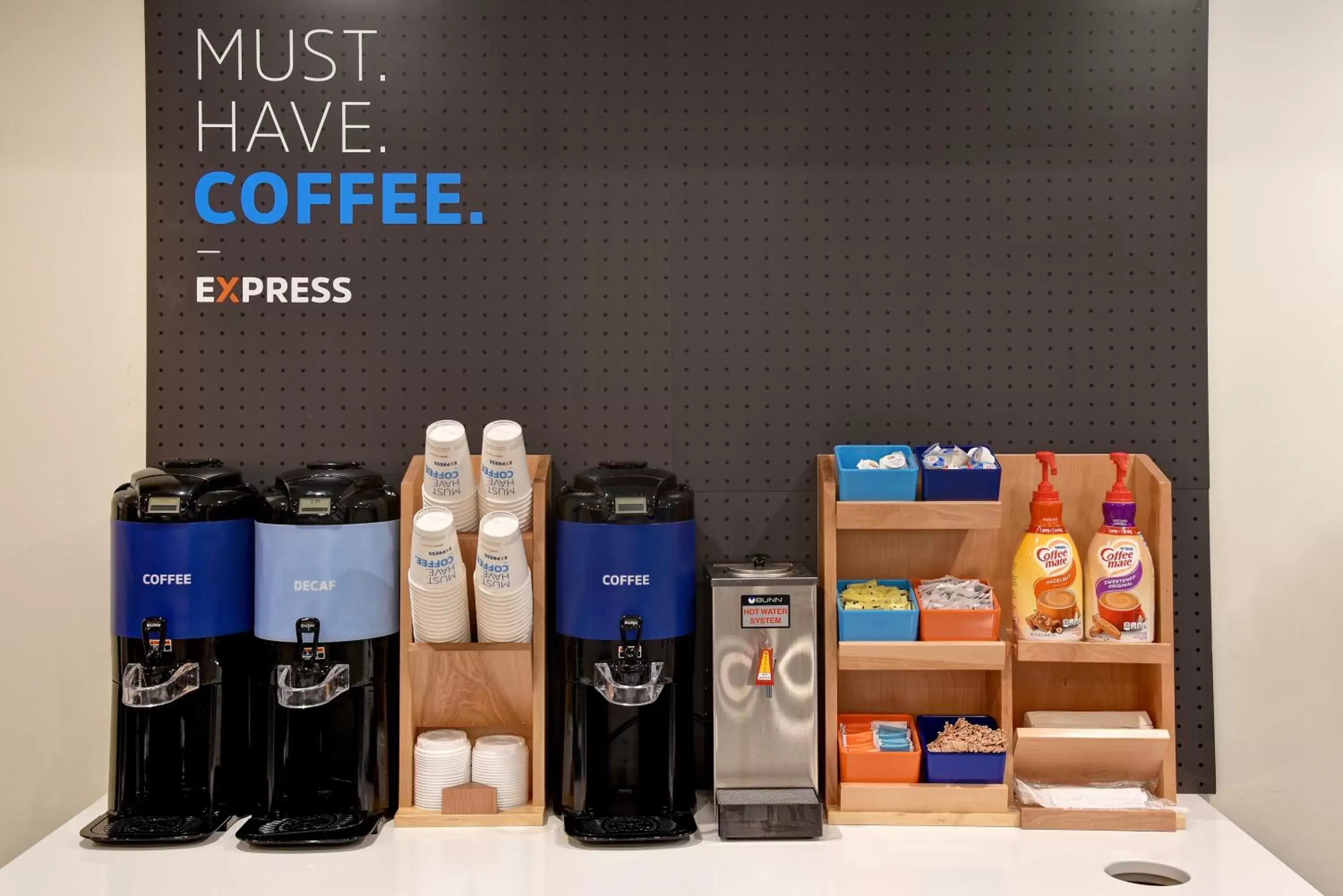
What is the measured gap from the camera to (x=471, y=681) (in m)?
2.14

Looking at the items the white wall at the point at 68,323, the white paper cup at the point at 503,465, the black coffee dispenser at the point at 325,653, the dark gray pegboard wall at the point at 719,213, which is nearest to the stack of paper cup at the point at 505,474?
the white paper cup at the point at 503,465

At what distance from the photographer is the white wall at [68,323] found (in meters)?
2.39

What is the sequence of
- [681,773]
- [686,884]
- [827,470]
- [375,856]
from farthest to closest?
[827,470] < [681,773] < [375,856] < [686,884]

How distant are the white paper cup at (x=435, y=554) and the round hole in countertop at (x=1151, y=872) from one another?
4.37 feet

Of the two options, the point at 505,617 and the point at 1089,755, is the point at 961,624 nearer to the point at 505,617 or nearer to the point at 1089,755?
the point at 1089,755

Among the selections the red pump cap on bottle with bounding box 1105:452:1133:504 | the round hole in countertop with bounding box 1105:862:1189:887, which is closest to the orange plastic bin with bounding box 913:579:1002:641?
the red pump cap on bottle with bounding box 1105:452:1133:504

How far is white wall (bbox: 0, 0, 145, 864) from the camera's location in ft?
7.85

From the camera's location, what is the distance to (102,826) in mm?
1986

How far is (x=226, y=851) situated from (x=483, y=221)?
142 cm

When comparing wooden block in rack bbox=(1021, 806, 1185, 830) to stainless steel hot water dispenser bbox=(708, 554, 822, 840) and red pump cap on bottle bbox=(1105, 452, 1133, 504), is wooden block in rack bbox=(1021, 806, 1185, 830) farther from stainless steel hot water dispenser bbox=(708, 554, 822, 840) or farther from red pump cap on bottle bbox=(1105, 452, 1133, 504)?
red pump cap on bottle bbox=(1105, 452, 1133, 504)

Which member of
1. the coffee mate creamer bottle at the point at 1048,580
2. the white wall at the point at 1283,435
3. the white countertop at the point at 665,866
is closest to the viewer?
the white countertop at the point at 665,866

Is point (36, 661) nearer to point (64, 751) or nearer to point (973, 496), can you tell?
point (64, 751)

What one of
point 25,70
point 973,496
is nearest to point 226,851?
point 973,496

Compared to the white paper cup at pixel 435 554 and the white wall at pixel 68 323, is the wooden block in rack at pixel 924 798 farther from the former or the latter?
the white wall at pixel 68 323
